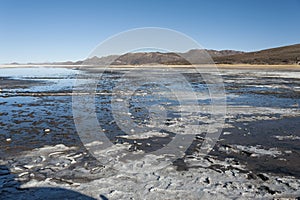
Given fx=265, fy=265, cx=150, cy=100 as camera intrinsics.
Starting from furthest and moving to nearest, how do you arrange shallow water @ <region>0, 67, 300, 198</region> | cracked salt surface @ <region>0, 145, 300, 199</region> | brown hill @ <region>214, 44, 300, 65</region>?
1. brown hill @ <region>214, 44, 300, 65</region>
2. shallow water @ <region>0, 67, 300, 198</region>
3. cracked salt surface @ <region>0, 145, 300, 199</region>

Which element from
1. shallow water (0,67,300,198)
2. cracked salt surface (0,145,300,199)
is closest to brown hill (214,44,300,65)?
shallow water (0,67,300,198)

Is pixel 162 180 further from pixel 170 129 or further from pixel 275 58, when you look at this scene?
pixel 275 58

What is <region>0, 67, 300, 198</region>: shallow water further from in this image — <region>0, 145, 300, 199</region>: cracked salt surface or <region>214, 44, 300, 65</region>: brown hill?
<region>214, 44, 300, 65</region>: brown hill

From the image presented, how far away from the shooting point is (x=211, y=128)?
29.2 ft

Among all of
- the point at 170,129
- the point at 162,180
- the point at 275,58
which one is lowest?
the point at 162,180

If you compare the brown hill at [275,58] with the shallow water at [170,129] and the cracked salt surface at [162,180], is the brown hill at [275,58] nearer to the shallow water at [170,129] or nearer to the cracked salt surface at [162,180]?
the shallow water at [170,129]

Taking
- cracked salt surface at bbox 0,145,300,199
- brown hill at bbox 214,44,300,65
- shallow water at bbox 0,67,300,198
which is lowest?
cracked salt surface at bbox 0,145,300,199

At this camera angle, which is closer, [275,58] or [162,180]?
[162,180]

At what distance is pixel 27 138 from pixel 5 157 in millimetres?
1551

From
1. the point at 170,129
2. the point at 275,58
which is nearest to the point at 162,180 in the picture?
the point at 170,129

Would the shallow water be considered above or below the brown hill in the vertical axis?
below

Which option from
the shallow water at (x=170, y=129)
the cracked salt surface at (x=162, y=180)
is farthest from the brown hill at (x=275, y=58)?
the cracked salt surface at (x=162, y=180)

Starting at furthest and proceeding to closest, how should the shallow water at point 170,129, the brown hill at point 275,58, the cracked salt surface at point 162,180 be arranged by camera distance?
the brown hill at point 275,58, the shallow water at point 170,129, the cracked salt surface at point 162,180

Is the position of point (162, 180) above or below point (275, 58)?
below
